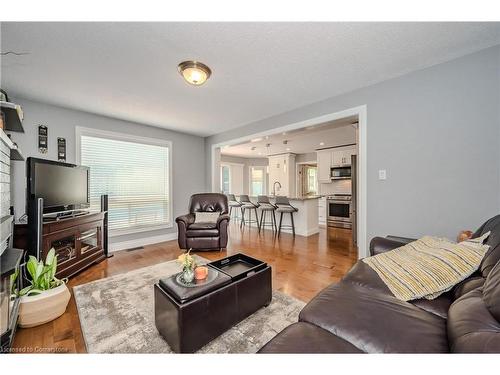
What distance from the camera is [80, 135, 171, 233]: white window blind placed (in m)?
3.54

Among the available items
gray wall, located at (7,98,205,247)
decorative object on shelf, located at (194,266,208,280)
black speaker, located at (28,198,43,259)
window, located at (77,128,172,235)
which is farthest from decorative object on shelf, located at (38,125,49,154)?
decorative object on shelf, located at (194,266,208,280)

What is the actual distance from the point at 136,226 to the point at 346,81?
4231 millimetres

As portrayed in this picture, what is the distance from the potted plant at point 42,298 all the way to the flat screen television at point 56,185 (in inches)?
31.0

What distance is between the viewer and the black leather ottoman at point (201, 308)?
125 centimetres

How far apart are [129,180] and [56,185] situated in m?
1.41

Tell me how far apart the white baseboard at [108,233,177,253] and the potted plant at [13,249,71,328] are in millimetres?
2019

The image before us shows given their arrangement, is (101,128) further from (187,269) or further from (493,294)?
(493,294)

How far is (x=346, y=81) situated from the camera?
243cm

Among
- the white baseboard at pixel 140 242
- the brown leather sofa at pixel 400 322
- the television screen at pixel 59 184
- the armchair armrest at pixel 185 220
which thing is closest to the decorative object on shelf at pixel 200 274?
the brown leather sofa at pixel 400 322

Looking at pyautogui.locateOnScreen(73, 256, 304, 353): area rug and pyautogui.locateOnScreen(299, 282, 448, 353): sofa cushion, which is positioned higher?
pyautogui.locateOnScreen(299, 282, 448, 353): sofa cushion

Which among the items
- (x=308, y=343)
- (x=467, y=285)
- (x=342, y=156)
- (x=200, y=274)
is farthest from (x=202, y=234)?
(x=342, y=156)

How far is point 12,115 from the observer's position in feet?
5.76

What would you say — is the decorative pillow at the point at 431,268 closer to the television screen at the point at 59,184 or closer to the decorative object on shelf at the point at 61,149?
the television screen at the point at 59,184

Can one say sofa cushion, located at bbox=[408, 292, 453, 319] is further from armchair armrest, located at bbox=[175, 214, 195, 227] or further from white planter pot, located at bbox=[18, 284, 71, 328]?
armchair armrest, located at bbox=[175, 214, 195, 227]
